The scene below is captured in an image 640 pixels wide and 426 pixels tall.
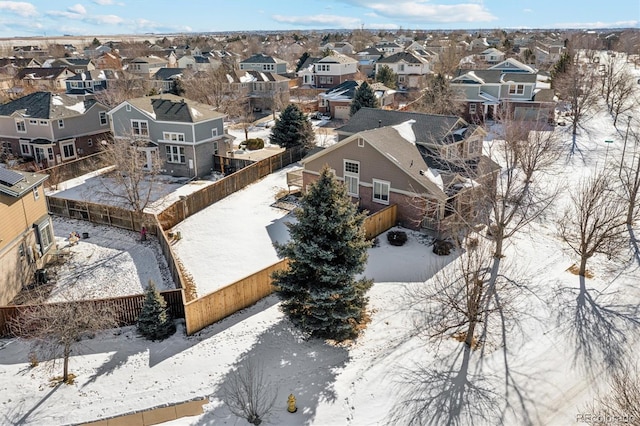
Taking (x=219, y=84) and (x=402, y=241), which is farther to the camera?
(x=219, y=84)

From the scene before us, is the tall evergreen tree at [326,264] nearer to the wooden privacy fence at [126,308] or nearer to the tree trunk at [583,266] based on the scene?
the wooden privacy fence at [126,308]

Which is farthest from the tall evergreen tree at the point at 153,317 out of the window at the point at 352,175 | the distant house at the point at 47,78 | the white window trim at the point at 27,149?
the distant house at the point at 47,78

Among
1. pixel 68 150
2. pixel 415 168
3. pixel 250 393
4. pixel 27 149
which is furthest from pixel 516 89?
pixel 250 393

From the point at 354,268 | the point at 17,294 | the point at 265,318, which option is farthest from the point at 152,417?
the point at 17,294

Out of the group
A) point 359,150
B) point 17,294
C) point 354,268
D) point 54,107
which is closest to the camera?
point 354,268

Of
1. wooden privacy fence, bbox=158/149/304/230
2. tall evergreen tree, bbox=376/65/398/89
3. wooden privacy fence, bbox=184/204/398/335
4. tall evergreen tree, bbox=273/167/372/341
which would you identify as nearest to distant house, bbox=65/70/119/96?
tall evergreen tree, bbox=376/65/398/89

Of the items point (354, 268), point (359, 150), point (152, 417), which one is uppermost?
point (359, 150)

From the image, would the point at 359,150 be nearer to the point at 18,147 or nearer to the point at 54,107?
the point at 54,107
